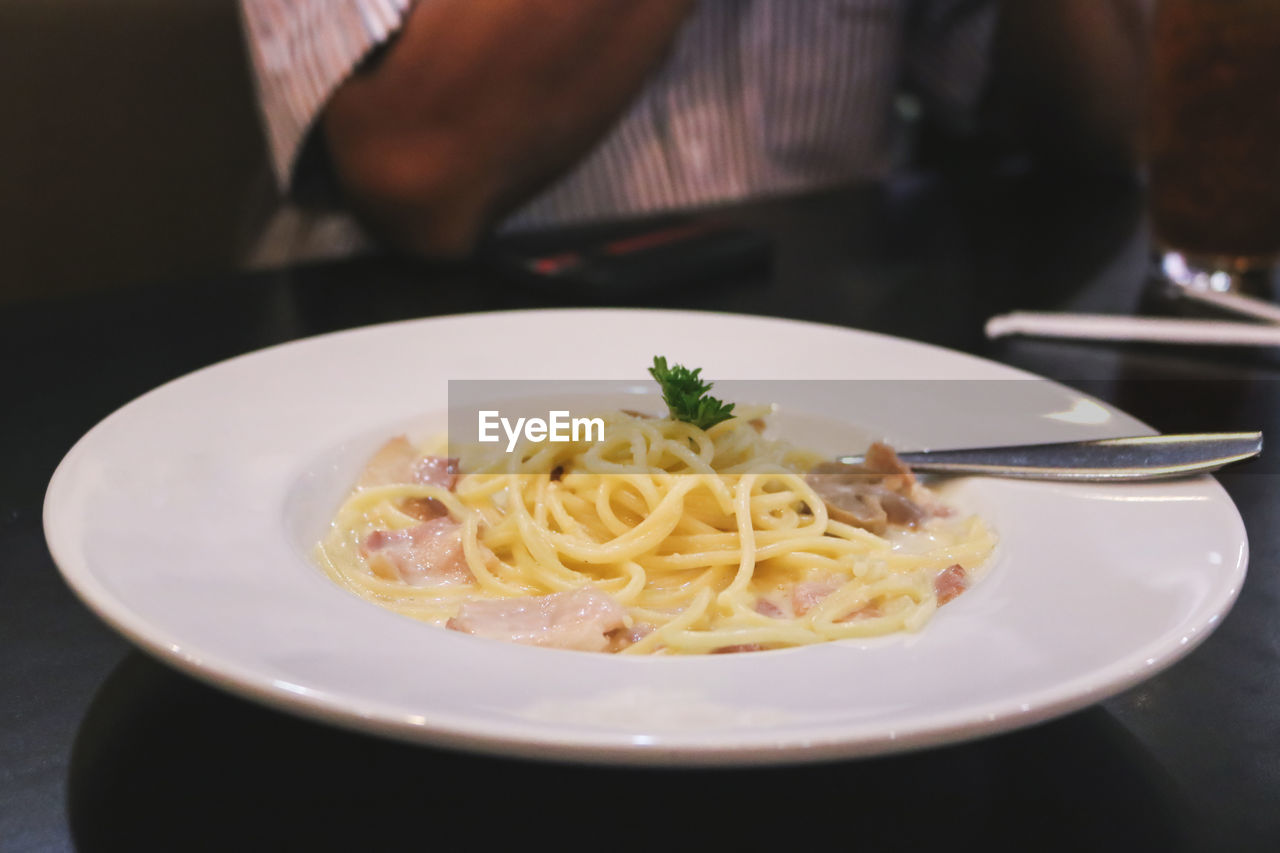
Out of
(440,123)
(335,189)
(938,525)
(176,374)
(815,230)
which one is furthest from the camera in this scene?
(335,189)

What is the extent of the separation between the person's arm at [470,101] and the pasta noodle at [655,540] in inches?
48.0

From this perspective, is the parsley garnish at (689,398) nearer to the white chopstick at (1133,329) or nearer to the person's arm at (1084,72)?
the white chopstick at (1133,329)

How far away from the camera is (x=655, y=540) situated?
1.18m

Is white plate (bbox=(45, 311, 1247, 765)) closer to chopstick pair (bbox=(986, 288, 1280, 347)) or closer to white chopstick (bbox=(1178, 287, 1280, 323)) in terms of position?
chopstick pair (bbox=(986, 288, 1280, 347))

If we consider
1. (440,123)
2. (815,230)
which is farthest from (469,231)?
(815,230)

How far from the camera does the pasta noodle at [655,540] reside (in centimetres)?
104

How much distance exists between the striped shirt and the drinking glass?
1168 mm

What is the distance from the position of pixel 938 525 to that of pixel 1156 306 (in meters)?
1.14

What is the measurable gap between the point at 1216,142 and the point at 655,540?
147cm

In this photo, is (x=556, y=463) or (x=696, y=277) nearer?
(x=556, y=463)

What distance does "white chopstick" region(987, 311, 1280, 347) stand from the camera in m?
1.80

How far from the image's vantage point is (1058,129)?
3311 millimetres

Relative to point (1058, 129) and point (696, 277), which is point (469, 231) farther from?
point (1058, 129)

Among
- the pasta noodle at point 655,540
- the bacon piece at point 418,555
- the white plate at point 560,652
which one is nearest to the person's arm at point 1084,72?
the white plate at point 560,652
